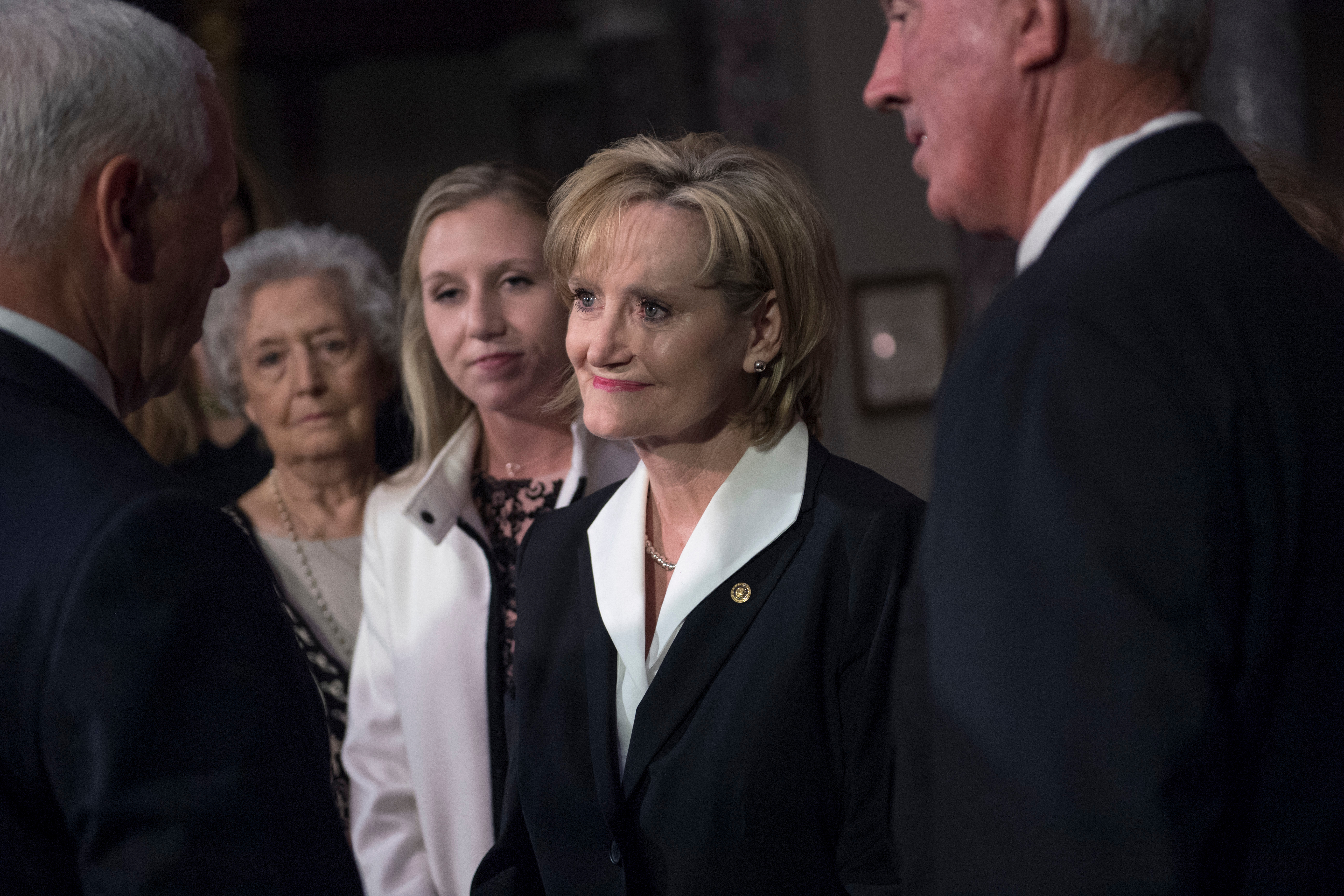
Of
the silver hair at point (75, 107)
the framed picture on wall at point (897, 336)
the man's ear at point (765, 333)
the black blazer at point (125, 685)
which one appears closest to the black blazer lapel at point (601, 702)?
the man's ear at point (765, 333)

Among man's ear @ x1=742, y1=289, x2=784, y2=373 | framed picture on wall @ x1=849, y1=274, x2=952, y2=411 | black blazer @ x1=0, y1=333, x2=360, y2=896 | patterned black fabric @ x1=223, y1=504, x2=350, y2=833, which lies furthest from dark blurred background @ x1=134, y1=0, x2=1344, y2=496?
black blazer @ x1=0, y1=333, x2=360, y2=896

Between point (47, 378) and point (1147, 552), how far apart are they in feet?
3.15

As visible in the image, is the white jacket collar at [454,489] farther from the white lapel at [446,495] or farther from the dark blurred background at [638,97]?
the dark blurred background at [638,97]

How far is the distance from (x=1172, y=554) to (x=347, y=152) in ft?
21.6

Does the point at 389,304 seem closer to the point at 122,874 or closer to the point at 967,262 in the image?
the point at 122,874

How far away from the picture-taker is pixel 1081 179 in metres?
1.04

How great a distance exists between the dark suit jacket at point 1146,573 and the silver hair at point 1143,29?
0.50 feet

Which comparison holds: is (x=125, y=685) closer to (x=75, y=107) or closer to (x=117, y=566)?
(x=117, y=566)

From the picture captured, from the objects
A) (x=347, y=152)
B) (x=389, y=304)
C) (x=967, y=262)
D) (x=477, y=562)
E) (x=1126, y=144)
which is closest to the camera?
(x=1126, y=144)

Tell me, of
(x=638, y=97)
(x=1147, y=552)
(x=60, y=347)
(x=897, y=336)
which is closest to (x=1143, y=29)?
(x=1147, y=552)

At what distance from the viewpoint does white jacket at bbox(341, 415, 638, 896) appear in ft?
6.62

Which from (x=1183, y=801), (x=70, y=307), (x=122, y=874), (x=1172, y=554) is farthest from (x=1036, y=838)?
(x=70, y=307)

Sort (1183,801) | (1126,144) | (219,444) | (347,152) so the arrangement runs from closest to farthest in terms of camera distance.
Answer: (1183,801)
(1126,144)
(219,444)
(347,152)

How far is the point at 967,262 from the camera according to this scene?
543 centimetres
